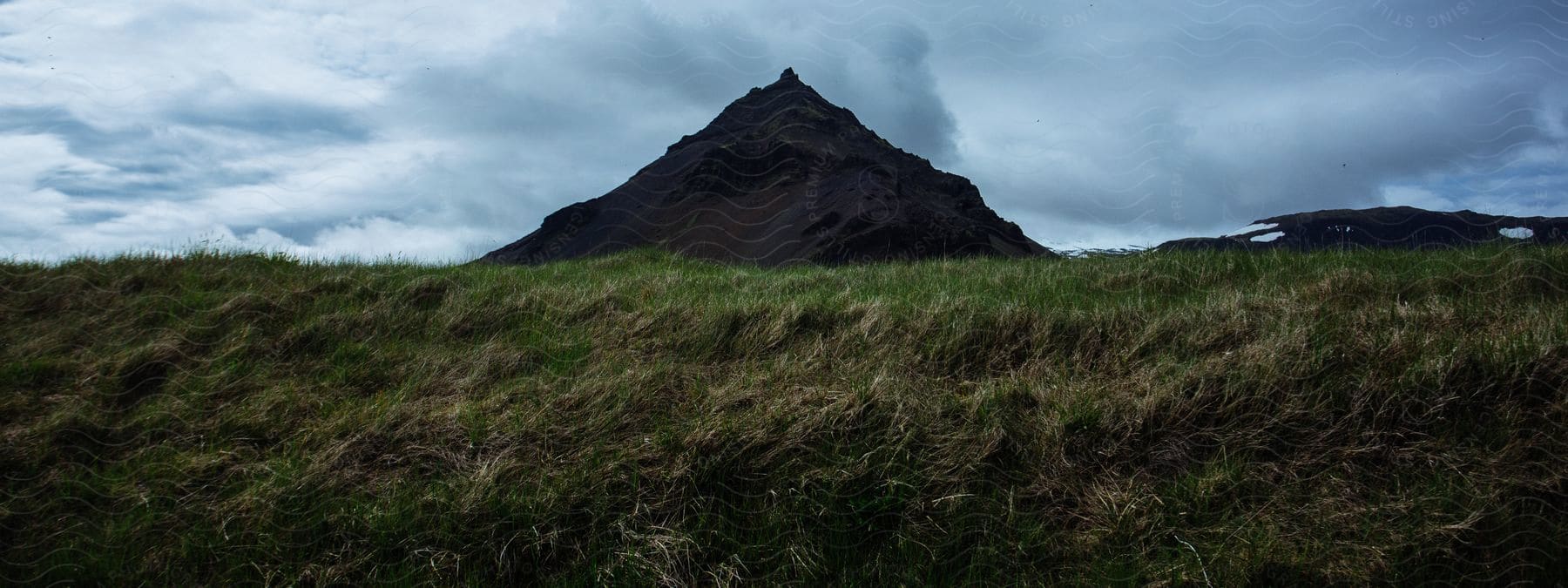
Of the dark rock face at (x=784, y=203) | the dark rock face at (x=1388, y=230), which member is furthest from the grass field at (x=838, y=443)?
the dark rock face at (x=784, y=203)

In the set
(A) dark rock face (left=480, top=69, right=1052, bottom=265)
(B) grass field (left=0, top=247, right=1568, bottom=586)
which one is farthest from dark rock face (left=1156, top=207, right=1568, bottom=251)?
(A) dark rock face (left=480, top=69, right=1052, bottom=265)

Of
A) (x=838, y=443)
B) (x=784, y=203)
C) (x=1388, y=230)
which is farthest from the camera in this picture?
(x=784, y=203)

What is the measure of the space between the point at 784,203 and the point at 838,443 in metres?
8.90

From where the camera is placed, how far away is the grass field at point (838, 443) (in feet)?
11.6

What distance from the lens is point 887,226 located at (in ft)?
35.8

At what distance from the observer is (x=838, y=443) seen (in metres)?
4.04

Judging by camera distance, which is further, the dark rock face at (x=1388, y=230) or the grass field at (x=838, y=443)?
the dark rock face at (x=1388, y=230)

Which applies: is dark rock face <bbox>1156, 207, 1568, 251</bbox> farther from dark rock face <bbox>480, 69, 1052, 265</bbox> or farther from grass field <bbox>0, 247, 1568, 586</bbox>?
dark rock face <bbox>480, 69, 1052, 265</bbox>

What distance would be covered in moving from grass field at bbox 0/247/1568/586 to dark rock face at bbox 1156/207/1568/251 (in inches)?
76.3

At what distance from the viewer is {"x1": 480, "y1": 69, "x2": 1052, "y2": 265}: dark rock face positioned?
11156 millimetres

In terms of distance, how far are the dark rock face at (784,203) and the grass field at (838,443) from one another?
487 cm

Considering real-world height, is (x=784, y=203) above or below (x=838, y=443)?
above

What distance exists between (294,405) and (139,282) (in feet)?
13.4

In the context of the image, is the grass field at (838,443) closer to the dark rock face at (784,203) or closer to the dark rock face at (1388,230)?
the dark rock face at (1388,230)
